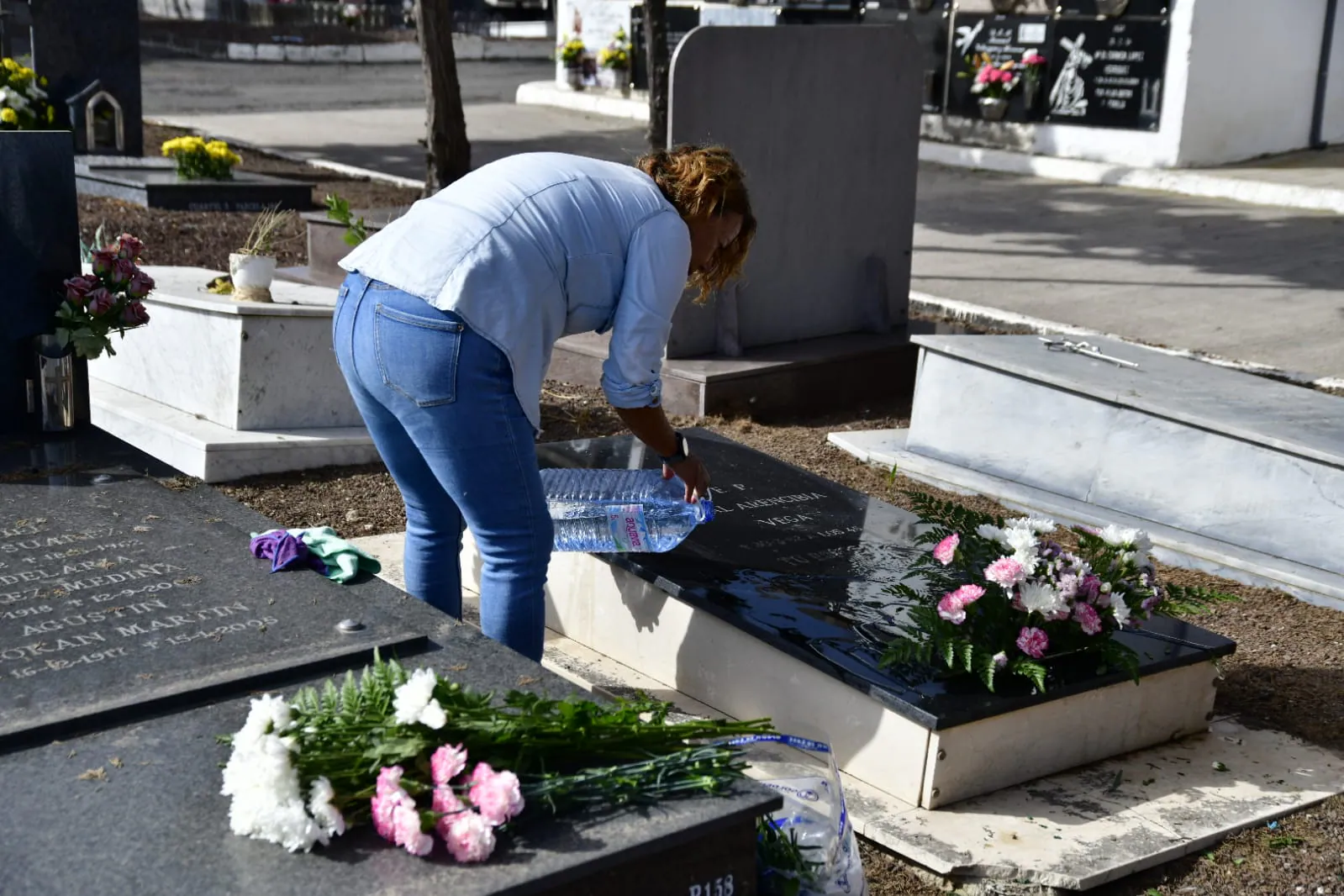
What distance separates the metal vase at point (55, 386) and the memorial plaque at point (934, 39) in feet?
40.4

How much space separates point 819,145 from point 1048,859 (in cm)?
456

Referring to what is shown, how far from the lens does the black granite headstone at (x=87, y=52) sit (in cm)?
1220

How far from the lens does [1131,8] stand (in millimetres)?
13680

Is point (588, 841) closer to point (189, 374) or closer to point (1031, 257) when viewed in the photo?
point (189, 374)

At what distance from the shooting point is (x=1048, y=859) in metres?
3.10

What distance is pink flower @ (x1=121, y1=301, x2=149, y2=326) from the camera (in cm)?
445

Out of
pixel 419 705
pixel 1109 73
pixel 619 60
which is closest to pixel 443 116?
pixel 1109 73

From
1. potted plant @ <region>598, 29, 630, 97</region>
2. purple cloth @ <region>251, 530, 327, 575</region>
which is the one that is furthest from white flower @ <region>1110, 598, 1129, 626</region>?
potted plant @ <region>598, 29, 630, 97</region>

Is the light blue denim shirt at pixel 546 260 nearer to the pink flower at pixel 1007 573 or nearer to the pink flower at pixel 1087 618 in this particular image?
the pink flower at pixel 1007 573

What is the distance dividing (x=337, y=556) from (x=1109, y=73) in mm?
12292

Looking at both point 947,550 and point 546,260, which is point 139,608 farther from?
point 947,550

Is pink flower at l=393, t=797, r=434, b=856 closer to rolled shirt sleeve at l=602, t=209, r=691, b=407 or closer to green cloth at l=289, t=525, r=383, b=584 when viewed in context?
rolled shirt sleeve at l=602, t=209, r=691, b=407

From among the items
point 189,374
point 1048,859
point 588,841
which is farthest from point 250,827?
point 189,374

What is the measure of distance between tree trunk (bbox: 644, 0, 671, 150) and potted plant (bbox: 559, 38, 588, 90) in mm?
9457
